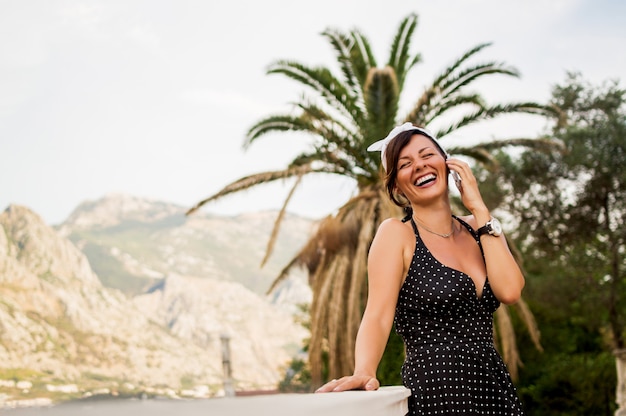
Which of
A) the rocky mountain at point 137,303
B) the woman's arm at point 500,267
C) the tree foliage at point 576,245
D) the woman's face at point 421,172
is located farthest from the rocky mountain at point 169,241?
the woman's arm at point 500,267

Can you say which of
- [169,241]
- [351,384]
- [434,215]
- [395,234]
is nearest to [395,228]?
[395,234]

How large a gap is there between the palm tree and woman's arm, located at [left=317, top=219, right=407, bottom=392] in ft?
33.2

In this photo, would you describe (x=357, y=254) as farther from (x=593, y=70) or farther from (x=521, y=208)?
(x=593, y=70)

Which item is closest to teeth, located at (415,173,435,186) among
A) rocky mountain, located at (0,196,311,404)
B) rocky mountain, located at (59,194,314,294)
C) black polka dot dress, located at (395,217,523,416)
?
black polka dot dress, located at (395,217,523,416)

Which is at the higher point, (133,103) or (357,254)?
(133,103)

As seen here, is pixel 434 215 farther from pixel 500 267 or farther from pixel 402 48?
pixel 402 48

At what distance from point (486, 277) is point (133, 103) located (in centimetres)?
10821

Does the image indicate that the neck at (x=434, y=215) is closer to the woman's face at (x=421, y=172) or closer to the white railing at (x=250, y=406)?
the woman's face at (x=421, y=172)

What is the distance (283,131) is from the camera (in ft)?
46.2

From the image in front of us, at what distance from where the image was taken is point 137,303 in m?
109

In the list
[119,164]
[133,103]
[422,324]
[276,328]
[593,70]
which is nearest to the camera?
[422,324]

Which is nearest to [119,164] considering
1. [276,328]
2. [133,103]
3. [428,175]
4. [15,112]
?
[133,103]

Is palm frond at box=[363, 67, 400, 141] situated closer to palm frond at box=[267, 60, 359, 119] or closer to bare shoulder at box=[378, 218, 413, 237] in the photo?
palm frond at box=[267, 60, 359, 119]

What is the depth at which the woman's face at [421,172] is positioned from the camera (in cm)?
239
